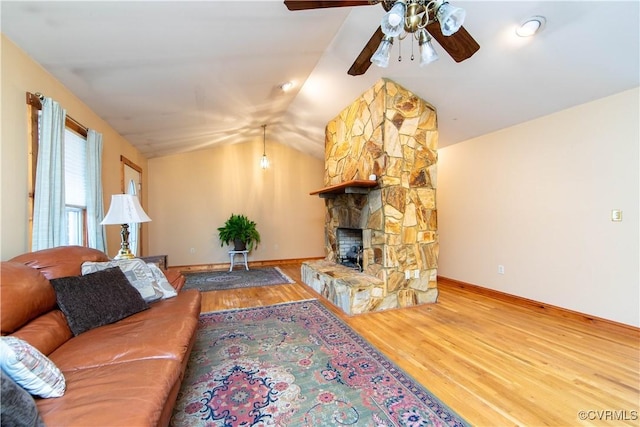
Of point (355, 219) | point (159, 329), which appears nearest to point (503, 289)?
point (355, 219)

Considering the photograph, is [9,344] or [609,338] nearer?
[9,344]

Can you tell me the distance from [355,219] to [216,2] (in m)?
2.98

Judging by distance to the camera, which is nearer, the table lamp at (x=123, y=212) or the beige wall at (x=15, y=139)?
the beige wall at (x=15, y=139)

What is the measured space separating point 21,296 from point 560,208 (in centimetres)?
472

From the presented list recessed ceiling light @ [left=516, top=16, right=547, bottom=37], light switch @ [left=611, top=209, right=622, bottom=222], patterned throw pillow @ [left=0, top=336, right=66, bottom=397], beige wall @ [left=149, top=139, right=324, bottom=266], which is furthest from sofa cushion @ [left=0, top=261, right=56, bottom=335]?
light switch @ [left=611, top=209, right=622, bottom=222]

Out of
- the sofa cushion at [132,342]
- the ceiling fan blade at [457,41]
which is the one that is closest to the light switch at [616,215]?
the ceiling fan blade at [457,41]

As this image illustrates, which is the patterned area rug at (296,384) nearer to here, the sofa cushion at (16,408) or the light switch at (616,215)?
the sofa cushion at (16,408)

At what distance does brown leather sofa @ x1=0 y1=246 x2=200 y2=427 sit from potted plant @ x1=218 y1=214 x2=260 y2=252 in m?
3.73

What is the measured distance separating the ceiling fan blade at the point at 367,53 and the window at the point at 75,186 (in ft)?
9.19

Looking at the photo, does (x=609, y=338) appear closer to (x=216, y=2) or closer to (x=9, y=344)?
(x=9, y=344)

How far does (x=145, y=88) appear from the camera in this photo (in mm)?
2918

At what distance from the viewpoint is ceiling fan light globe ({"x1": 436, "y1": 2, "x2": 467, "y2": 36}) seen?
1475 millimetres

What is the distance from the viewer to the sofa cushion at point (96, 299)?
1.68m

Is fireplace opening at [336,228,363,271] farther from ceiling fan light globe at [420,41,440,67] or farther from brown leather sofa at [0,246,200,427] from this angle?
ceiling fan light globe at [420,41,440,67]
